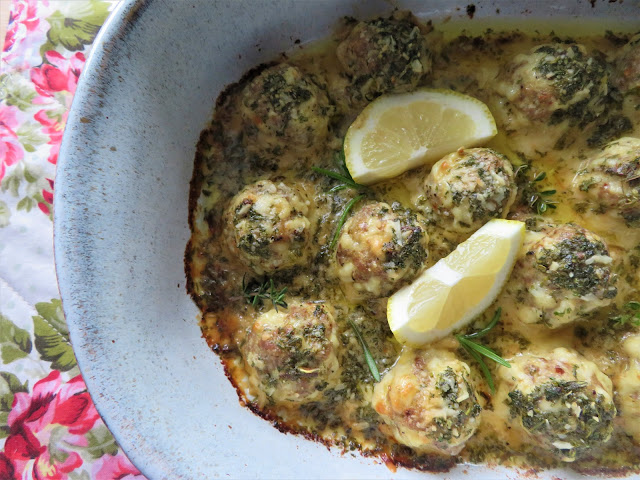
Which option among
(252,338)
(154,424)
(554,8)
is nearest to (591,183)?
(554,8)

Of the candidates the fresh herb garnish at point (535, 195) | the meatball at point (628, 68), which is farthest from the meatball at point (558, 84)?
the fresh herb garnish at point (535, 195)

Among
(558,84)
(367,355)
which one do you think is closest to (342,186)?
(367,355)

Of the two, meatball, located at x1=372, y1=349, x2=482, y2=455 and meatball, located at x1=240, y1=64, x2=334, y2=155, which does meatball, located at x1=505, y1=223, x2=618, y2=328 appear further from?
meatball, located at x1=240, y1=64, x2=334, y2=155

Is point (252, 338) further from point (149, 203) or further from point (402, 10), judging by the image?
point (402, 10)

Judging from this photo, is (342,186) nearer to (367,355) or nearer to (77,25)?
(367,355)

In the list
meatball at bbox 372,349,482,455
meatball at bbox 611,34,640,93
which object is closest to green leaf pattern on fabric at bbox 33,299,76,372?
meatball at bbox 372,349,482,455
